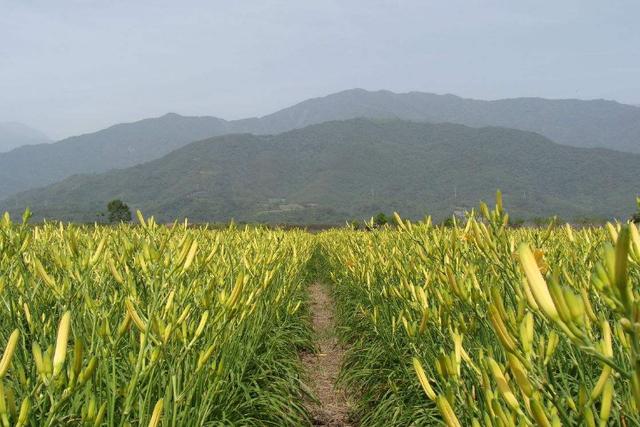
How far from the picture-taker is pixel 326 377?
4.75 metres

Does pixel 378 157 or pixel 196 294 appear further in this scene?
pixel 378 157

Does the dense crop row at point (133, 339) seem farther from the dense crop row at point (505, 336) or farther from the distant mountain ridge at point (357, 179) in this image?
the distant mountain ridge at point (357, 179)

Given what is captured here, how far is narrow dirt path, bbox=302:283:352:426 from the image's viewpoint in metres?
3.76

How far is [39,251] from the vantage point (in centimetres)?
386

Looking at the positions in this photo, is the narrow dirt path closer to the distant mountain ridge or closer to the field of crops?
the field of crops

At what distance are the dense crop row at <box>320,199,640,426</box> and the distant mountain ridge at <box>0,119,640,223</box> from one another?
9719 centimetres

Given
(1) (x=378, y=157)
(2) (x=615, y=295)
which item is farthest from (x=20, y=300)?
(1) (x=378, y=157)

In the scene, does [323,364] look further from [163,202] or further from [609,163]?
[609,163]

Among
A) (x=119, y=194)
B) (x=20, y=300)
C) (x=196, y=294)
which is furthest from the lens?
A: (x=119, y=194)

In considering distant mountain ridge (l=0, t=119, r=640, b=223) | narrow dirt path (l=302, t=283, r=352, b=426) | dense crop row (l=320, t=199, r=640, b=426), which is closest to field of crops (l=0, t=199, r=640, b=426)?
dense crop row (l=320, t=199, r=640, b=426)

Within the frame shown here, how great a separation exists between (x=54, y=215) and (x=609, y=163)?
13203 centimetres

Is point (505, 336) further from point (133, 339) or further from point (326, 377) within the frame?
point (326, 377)

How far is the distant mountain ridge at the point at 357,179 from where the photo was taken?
379 feet

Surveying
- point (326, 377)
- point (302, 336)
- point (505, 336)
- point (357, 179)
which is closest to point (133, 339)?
point (505, 336)
